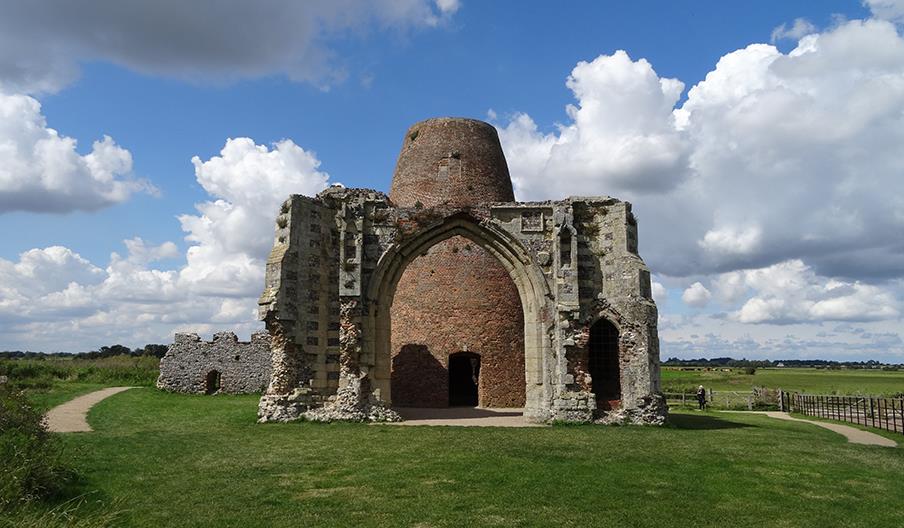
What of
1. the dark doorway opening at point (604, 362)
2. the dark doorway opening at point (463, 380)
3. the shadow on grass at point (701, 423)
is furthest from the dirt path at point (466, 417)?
the shadow on grass at point (701, 423)

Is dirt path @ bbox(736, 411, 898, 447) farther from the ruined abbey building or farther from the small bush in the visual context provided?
the small bush

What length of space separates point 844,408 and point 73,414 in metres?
21.6

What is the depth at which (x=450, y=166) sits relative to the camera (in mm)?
23516

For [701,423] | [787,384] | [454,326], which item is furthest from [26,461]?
[787,384]

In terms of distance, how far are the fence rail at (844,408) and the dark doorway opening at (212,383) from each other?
881 inches

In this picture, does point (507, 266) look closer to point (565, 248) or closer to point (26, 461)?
point (565, 248)

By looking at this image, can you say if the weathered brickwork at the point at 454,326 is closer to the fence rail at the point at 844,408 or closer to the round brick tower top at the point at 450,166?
the round brick tower top at the point at 450,166

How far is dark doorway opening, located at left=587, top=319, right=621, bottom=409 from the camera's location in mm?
16984

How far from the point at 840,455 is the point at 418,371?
13.5 metres

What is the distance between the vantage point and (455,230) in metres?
17.2

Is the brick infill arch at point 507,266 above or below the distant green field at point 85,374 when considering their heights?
above

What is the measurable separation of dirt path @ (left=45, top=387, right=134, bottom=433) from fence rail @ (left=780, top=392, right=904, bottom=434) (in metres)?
19.6

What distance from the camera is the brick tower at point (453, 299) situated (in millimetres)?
21969

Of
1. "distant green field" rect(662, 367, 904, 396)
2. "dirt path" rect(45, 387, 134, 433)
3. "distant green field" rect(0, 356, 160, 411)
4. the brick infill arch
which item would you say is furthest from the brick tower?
"distant green field" rect(0, 356, 160, 411)
